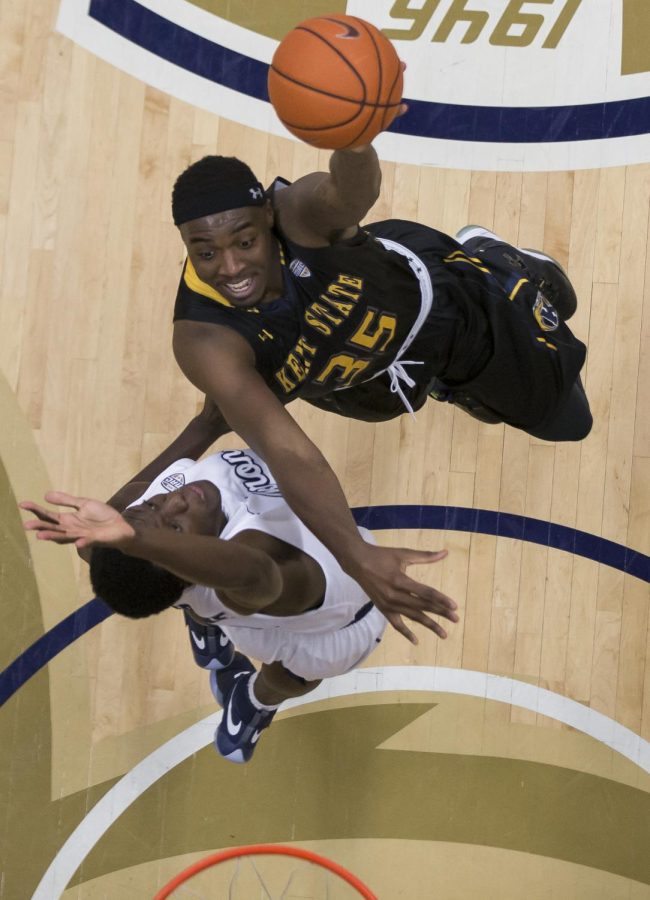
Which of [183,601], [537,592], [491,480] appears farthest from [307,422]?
[183,601]

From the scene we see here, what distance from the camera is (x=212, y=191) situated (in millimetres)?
2996

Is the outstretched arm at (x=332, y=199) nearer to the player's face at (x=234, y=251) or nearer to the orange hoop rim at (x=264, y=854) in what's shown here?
the player's face at (x=234, y=251)

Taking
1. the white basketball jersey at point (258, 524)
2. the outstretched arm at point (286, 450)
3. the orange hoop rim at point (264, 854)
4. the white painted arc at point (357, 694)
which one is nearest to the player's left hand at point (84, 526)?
the outstretched arm at point (286, 450)

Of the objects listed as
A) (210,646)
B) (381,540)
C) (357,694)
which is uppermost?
(381,540)

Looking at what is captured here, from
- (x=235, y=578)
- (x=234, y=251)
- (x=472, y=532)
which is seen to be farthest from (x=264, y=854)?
(x=234, y=251)

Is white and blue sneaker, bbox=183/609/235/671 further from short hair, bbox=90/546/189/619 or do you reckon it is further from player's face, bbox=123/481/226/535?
short hair, bbox=90/546/189/619

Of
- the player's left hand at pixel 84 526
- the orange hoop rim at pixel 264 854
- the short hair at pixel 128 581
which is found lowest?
the orange hoop rim at pixel 264 854

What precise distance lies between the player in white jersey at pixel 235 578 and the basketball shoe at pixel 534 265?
1.30 meters

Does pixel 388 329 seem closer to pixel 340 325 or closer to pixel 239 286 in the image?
pixel 340 325

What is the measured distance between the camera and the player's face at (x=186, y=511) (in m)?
3.00

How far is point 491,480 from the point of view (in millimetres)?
4918

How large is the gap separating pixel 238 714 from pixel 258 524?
3.95 ft

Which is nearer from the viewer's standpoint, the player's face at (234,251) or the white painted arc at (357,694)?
the player's face at (234,251)

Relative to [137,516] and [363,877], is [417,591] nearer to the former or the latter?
[137,516]
